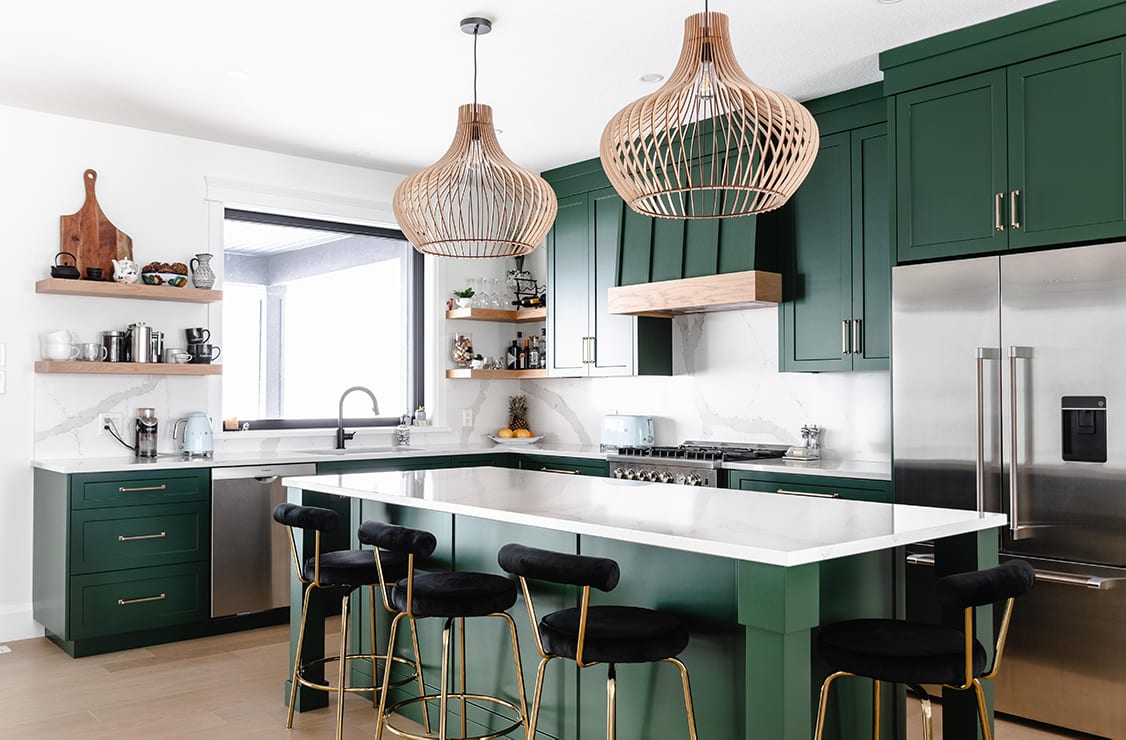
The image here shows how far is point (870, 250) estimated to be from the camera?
451cm

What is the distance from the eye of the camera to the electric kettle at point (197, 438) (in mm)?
5059

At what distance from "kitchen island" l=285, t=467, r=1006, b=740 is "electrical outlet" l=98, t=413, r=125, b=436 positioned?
7.88ft

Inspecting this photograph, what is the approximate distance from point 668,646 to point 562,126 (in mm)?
3596

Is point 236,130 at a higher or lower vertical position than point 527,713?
higher

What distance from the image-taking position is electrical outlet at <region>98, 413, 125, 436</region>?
197 inches

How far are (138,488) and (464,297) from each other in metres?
2.58

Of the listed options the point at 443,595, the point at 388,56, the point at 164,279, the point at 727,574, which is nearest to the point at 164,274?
the point at 164,279

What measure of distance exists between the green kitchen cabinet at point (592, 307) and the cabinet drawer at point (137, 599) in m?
2.55

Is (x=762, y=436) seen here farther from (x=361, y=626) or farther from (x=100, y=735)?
(x=100, y=735)

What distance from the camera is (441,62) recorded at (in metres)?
4.21

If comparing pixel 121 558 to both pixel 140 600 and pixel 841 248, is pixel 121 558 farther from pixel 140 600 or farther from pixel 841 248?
pixel 841 248

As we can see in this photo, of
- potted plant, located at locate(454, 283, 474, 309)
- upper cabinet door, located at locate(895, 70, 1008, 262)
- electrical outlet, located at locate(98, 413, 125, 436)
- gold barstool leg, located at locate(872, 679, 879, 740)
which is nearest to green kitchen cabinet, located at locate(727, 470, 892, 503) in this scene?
upper cabinet door, located at locate(895, 70, 1008, 262)

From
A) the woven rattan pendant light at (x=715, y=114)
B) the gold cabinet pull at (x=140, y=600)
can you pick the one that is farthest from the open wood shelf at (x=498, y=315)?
the woven rattan pendant light at (x=715, y=114)

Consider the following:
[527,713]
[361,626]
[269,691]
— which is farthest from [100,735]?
[527,713]
